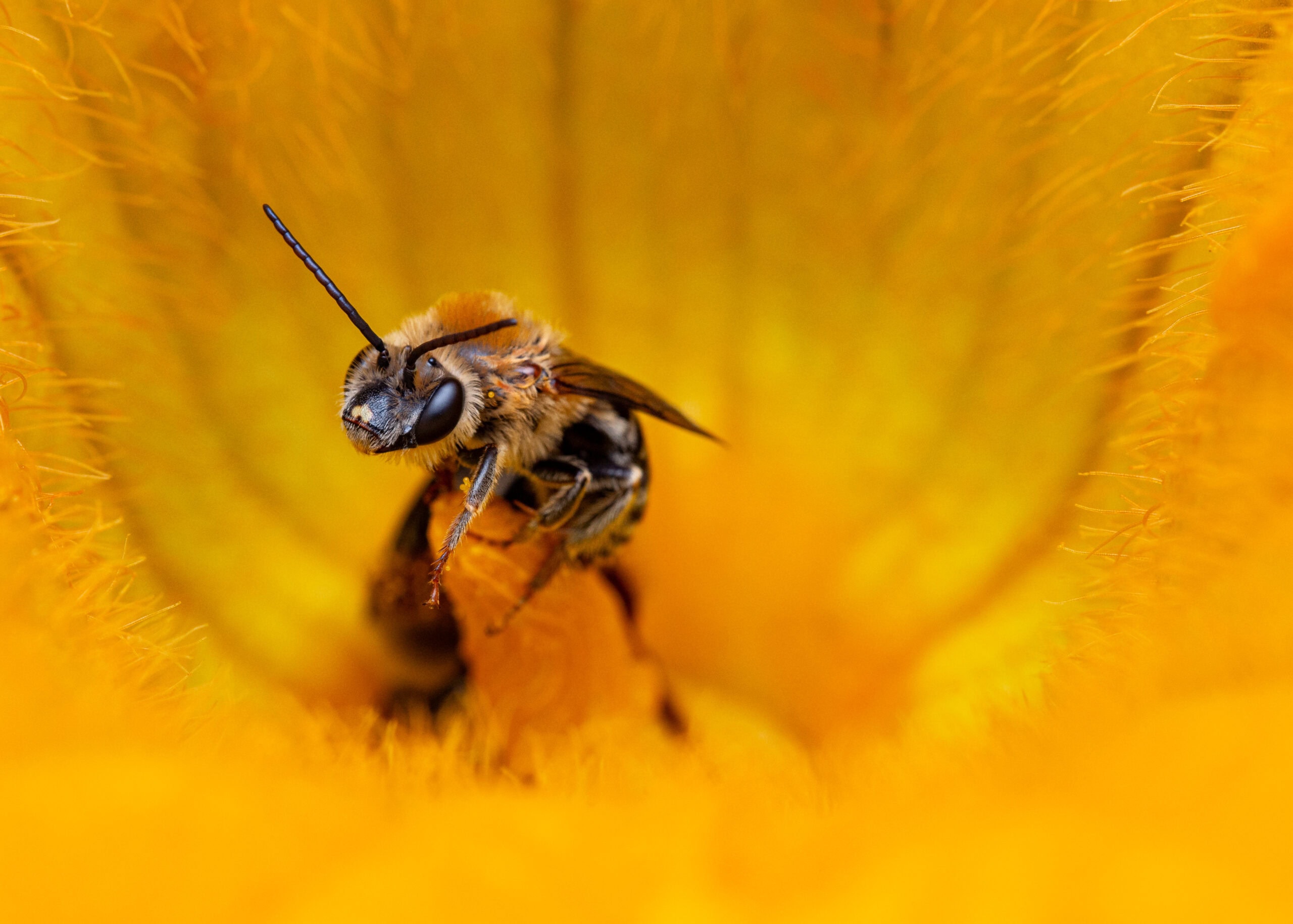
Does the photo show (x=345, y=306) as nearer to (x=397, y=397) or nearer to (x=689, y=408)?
(x=397, y=397)

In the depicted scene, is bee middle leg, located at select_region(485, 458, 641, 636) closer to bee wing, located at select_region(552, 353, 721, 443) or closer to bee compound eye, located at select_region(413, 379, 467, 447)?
bee wing, located at select_region(552, 353, 721, 443)

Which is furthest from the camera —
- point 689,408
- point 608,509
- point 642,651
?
point 689,408

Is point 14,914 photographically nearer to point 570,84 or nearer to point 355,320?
point 355,320

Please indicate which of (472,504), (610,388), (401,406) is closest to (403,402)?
(401,406)

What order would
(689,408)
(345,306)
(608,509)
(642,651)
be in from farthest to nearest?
(689,408) → (642,651) → (608,509) → (345,306)

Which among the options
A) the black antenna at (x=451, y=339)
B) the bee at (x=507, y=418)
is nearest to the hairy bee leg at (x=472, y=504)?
the bee at (x=507, y=418)

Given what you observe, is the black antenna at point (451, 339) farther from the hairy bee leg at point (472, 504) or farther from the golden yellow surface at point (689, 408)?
the golden yellow surface at point (689, 408)
